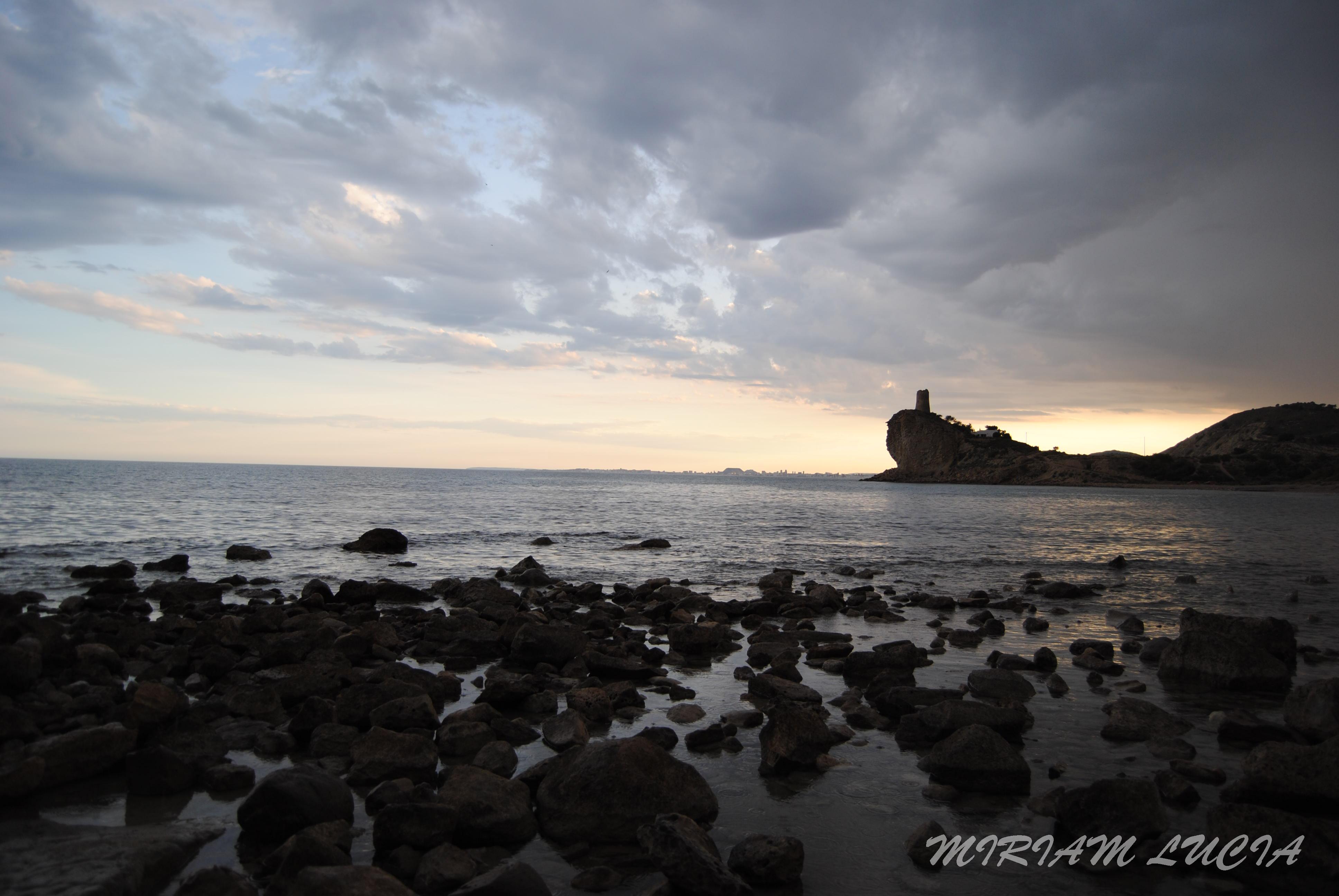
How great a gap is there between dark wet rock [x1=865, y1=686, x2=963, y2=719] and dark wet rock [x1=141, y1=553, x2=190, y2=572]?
2422cm

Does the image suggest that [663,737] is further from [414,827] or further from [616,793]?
[414,827]

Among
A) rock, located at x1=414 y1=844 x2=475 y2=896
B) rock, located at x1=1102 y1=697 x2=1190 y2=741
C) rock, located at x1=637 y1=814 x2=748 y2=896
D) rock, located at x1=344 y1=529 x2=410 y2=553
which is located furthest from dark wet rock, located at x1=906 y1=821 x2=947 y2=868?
rock, located at x1=344 y1=529 x2=410 y2=553

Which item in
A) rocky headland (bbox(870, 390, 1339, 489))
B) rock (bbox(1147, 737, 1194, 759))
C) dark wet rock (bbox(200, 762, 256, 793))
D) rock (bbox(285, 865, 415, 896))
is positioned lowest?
dark wet rock (bbox(200, 762, 256, 793))

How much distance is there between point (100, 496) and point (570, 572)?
194 feet

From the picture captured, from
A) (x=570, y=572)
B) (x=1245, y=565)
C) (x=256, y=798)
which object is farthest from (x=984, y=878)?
(x=1245, y=565)

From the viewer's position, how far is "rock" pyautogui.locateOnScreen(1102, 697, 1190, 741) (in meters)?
8.23

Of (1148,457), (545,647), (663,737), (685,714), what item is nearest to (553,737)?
(663,737)

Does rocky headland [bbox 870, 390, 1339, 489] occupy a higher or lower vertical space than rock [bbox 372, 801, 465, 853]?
higher

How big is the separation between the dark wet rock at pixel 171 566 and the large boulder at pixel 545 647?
18.4 metres

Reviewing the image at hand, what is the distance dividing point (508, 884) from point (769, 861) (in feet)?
6.18

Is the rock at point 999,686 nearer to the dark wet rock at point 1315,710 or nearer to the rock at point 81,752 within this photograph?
the dark wet rock at point 1315,710

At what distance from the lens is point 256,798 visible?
5711 millimetres

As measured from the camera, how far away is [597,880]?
5180 mm

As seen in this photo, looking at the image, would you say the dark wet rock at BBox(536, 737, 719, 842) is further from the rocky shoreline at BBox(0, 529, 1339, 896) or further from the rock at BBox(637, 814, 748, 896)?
the rock at BBox(637, 814, 748, 896)
